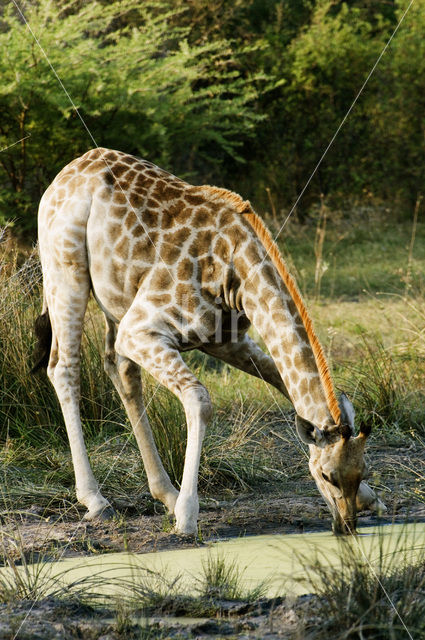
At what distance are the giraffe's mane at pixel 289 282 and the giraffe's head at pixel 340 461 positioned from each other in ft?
Result: 0.25

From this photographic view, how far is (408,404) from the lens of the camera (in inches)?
273

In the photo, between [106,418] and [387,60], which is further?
[387,60]

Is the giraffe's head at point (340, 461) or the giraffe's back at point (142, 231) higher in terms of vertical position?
the giraffe's back at point (142, 231)

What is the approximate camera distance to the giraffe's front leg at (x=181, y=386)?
467 cm

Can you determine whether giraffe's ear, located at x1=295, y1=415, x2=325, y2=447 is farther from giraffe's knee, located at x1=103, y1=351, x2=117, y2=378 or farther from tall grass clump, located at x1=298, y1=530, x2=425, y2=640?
giraffe's knee, located at x1=103, y1=351, x2=117, y2=378

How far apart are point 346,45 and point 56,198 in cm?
1488

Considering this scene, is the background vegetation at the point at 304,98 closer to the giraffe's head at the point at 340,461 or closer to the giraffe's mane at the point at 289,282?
the giraffe's mane at the point at 289,282

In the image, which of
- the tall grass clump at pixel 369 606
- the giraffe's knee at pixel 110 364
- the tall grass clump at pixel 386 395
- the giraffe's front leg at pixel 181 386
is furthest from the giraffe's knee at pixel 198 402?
the tall grass clump at pixel 386 395

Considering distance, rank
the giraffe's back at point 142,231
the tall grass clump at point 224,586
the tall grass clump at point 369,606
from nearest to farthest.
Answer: the tall grass clump at point 369,606
the tall grass clump at point 224,586
the giraffe's back at point 142,231

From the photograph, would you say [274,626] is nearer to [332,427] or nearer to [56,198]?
[332,427]

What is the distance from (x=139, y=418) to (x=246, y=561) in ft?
4.49

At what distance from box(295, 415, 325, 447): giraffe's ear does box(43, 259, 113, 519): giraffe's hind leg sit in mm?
1470

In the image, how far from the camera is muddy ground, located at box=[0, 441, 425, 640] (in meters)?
3.42

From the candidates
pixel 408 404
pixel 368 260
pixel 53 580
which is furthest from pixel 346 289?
pixel 53 580
